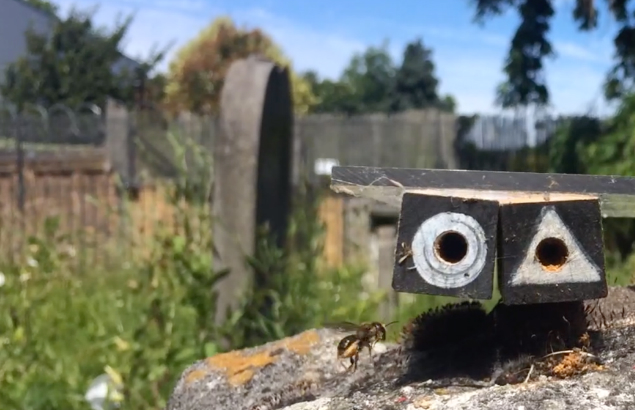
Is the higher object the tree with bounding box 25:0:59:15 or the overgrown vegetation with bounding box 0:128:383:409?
the tree with bounding box 25:0:59:15

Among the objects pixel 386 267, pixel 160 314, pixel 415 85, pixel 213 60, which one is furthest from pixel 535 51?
pixel 415 85

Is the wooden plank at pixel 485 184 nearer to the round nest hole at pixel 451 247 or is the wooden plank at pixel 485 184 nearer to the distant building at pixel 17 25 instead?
the round nest hole at pixel 451 247

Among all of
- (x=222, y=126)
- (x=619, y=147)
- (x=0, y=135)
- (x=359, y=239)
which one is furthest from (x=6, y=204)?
(x=619, y=147)

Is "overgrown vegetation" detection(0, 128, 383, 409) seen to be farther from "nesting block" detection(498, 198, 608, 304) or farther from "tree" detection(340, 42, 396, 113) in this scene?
"tree" detection(340, 42, 396, 113)

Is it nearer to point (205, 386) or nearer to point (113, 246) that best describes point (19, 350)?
point (113, 246)

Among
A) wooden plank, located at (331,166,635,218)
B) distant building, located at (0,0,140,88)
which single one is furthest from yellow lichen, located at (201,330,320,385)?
distant building, located at (0,0,140,88)
